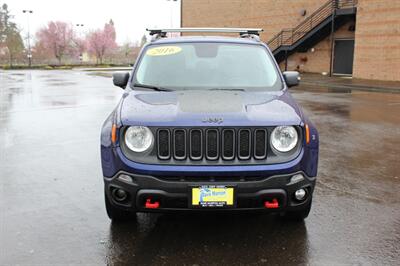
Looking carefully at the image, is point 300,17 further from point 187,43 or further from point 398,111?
point 187,43

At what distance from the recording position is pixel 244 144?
360 centimetres

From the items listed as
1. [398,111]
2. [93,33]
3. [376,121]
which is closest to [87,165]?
[376,121]

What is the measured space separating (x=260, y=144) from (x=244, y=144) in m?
0.13

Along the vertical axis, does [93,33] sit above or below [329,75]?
above

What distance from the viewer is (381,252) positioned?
3.76 m

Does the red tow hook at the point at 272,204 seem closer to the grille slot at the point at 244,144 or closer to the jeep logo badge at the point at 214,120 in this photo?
the grille slot at the point at 244,144

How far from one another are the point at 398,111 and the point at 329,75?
17358 mm

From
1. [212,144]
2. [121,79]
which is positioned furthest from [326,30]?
[212,144]

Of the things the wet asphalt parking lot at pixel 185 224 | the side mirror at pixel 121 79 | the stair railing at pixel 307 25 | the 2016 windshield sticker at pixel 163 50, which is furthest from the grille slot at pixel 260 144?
the stair railing at pixel 307 25

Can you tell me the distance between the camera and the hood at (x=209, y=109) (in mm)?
3598

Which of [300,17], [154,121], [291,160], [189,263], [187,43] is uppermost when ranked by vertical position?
[300,17]

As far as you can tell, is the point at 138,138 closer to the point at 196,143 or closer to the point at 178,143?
the point at 178,143

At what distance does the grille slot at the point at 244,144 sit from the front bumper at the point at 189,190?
0.70 ft

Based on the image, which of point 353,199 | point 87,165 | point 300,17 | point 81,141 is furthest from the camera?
point 300,17
